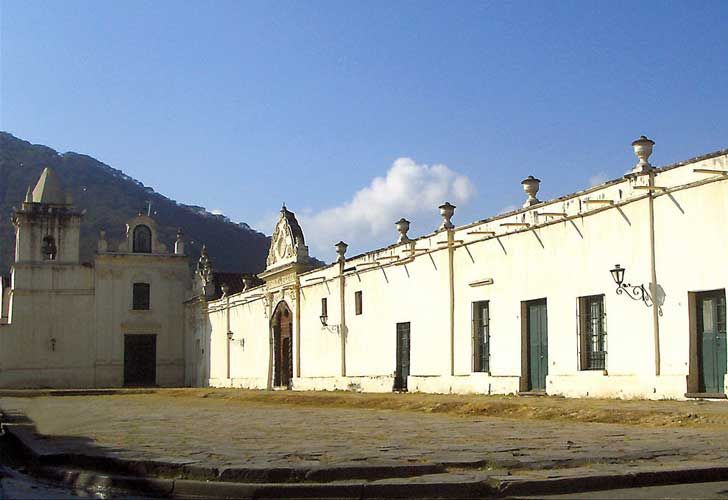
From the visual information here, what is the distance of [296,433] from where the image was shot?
41.2 ft

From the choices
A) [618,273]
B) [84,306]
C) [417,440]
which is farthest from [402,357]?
[84,306]

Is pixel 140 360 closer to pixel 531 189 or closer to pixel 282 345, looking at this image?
pixel 282 345

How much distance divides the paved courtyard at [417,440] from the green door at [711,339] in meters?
1.17

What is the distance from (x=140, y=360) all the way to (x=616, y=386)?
123 ft

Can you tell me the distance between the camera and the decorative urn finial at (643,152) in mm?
18734

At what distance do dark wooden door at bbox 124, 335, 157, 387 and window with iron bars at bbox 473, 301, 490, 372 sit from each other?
31.4m

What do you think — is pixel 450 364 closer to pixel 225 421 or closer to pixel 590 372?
pixel 590 372

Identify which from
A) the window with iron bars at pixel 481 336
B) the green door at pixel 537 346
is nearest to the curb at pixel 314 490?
the green door at pixel 537 346

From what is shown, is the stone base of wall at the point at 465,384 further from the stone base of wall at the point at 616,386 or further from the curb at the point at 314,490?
the curb at the point at 314,490

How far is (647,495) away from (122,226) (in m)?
104

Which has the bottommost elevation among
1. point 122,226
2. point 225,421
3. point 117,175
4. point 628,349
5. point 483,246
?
point 225,421

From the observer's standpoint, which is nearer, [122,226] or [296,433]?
[296,433]

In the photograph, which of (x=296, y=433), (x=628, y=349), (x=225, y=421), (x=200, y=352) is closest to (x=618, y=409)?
(x=628, y=349)

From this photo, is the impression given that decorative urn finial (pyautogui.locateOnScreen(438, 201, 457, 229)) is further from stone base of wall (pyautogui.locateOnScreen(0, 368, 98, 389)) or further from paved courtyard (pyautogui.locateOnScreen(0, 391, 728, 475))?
stone base of wall (pyautogui.locateOnScreen(0, 368, 98, 389))
